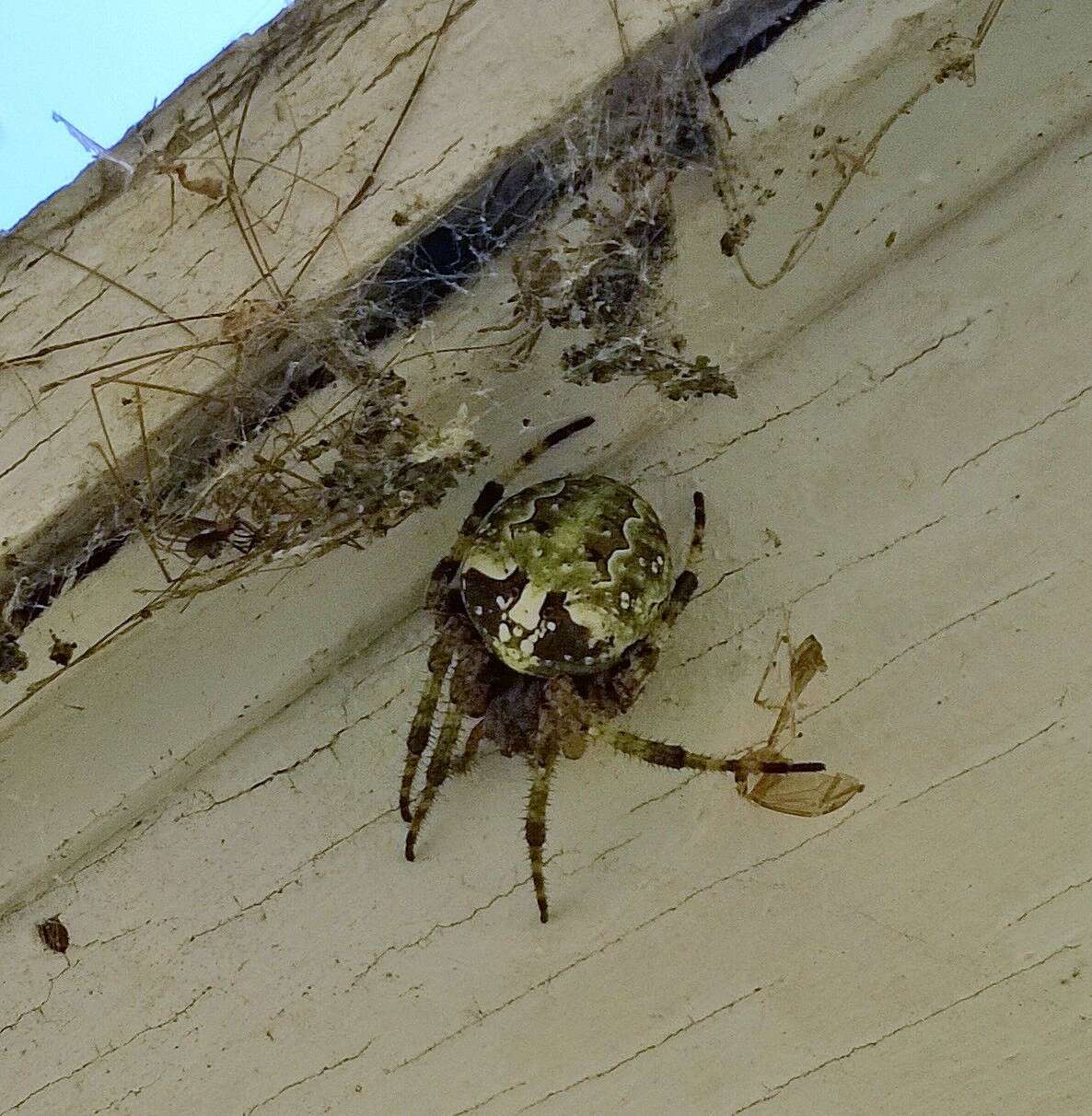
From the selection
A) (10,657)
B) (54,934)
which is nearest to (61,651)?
(10,657)

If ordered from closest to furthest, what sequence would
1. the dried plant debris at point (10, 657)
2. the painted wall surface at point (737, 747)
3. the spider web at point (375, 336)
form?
the spider web at point (375, 336), the painted wall surface at point (737, 747), the dried plant debris at point (10, 657)

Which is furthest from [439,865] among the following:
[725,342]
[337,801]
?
[725,342]

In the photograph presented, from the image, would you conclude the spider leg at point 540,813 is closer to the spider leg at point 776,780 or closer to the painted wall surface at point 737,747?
the painted wall surface at point 737,747

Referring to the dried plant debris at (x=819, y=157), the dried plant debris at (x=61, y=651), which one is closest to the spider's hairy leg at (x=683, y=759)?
the dried plant debris at (x=819, y=157)

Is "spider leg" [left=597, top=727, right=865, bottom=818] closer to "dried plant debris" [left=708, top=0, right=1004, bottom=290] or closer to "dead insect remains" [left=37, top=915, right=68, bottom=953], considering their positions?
"dried plant debris" [left=708, top=0, right=1004, bottom=290]

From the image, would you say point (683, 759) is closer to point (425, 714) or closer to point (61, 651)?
point (425, 714)

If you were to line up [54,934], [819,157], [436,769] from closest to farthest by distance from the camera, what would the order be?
[819,157] → [436,769] → [54,934]
